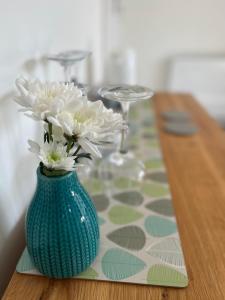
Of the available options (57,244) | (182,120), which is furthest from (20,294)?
(182,120)

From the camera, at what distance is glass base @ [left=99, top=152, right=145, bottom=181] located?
85cm

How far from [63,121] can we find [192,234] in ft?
1.31

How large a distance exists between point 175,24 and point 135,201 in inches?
82.0

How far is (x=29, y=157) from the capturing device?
2.52ft

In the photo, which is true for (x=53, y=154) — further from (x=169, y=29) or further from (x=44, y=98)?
(x=169, y=29)

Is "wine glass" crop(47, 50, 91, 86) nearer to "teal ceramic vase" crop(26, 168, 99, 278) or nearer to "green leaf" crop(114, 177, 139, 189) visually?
"green leaf" crop(114, 177, 139, 189)

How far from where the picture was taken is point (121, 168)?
872 mm

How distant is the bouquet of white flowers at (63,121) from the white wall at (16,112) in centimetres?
20

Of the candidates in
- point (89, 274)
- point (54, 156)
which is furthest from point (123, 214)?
point (54, 156)

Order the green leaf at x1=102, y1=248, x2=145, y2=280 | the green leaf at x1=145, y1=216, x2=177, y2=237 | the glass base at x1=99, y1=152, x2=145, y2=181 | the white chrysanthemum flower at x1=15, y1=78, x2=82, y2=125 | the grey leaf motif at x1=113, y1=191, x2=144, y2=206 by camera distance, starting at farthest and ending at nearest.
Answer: the glass base at x1=99, y1=152, x2=145, y2=181
the grey leaf motif at x1=113, y1=191, x2=144, y2=206
the green leaf at x1=145, y1=216, x2=177, y2=237
the green leaf at x1=102, y1=248, x2=145, y2=280
the white chrysanthemum flower at x1=15, y1=78, x2=82, y2=125

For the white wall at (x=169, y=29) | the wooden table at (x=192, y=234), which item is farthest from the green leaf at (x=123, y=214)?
the white wall at (x=169, y=29)

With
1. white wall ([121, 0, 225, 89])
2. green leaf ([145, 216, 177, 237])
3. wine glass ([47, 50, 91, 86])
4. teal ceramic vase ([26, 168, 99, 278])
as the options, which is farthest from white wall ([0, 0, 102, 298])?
white wall ([121, 0, 225, 89])

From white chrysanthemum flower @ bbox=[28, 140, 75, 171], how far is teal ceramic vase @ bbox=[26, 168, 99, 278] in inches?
1.1

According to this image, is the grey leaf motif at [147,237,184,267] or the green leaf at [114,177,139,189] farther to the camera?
the green leaf at [114,177,139,189]
